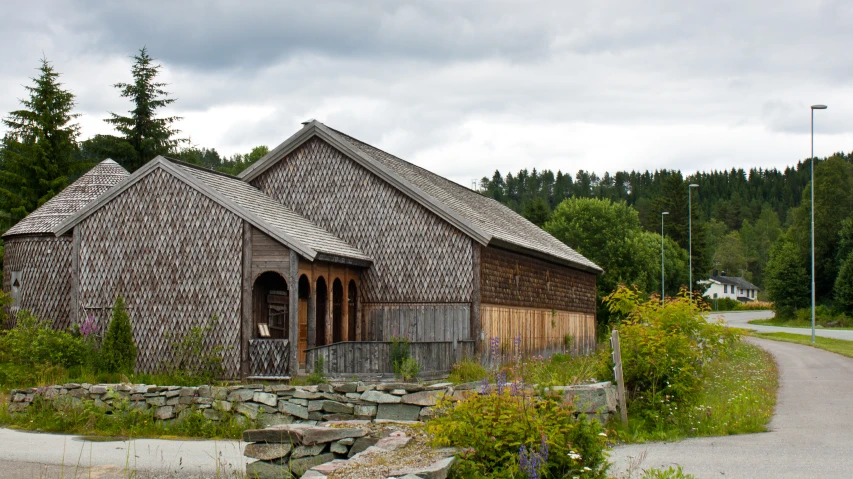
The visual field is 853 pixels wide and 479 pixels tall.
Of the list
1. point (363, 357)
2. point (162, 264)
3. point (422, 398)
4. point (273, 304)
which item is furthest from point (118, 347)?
point (422, 398)

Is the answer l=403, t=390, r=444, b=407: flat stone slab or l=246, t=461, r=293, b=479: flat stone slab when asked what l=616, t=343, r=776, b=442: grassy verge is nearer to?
l=403, t=390, r=444, b=407: flat stone slab

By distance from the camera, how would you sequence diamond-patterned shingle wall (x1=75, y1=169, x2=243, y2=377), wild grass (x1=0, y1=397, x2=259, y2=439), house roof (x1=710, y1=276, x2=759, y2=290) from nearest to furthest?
wild grass (x1=0, y1=397, x2=259, y2=439)
diamond-patterned shingle wall (x1=75, y1=169, x2=243, y2=377)
house roof (x1=710, y1=276, x2=759, y2=290)

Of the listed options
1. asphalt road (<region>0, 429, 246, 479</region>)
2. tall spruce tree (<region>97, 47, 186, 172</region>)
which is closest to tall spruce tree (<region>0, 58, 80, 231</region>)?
tall spruce tree (<region>97, 47, 186, 172</region>)

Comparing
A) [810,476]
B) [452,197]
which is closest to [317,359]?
[452,197]

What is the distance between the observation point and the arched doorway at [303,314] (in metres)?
22.7

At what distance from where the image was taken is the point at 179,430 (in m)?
16.4

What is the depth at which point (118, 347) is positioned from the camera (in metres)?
20.4

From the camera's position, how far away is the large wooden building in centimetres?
2145

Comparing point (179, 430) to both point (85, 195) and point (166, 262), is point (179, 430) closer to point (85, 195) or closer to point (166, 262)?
point (166, 262)

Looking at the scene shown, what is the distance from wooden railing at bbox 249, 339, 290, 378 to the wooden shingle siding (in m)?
5.67

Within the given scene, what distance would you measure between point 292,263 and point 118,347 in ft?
14.3

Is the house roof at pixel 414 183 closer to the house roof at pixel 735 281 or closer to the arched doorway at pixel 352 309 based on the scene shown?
the arched doorway at pixel 352 309

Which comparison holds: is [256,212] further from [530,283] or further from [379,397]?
[530,283]

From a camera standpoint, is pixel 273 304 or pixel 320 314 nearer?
pixel 273 304
